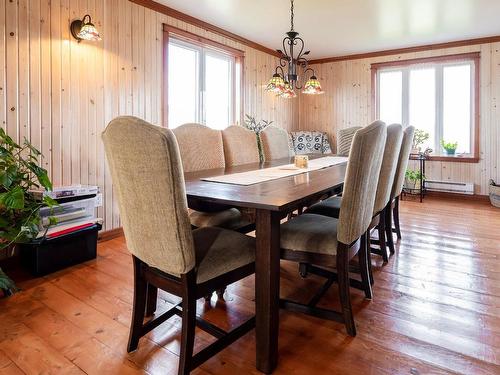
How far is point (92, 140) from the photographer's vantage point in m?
3.19

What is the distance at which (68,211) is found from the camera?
2.73 meters

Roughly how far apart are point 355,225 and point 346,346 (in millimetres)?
566

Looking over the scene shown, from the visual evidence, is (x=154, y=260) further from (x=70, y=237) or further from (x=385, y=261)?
(x=385, y=261)

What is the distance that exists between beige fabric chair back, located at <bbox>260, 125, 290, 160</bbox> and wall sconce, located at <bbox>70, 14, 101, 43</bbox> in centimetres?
166

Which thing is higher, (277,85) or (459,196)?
(277,85)

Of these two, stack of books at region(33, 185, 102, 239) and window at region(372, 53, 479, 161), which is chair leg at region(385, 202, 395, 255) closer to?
stack of books at region(33, 185, 102, 239)

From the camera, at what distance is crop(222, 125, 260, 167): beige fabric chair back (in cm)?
295

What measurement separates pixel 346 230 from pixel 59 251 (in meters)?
2.13

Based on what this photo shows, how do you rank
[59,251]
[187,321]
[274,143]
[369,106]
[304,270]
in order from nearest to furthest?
[187,321], [304,270], [59,251], [274,143], [369,106]

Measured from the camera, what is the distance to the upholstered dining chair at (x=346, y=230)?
1557 mm

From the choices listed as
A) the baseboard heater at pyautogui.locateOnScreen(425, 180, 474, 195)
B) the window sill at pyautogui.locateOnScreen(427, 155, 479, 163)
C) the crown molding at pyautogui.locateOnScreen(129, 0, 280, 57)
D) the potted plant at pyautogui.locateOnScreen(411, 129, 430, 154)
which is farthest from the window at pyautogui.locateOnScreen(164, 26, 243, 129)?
the baseboard heater at pyautogui.locateOnScreen(425, 180, 474, 195)

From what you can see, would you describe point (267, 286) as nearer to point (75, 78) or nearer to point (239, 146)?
point (239, 146)

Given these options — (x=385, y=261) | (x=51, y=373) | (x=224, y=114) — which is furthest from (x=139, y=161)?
(x=224, y=114)

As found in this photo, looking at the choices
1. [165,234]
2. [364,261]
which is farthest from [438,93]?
[165,234]
